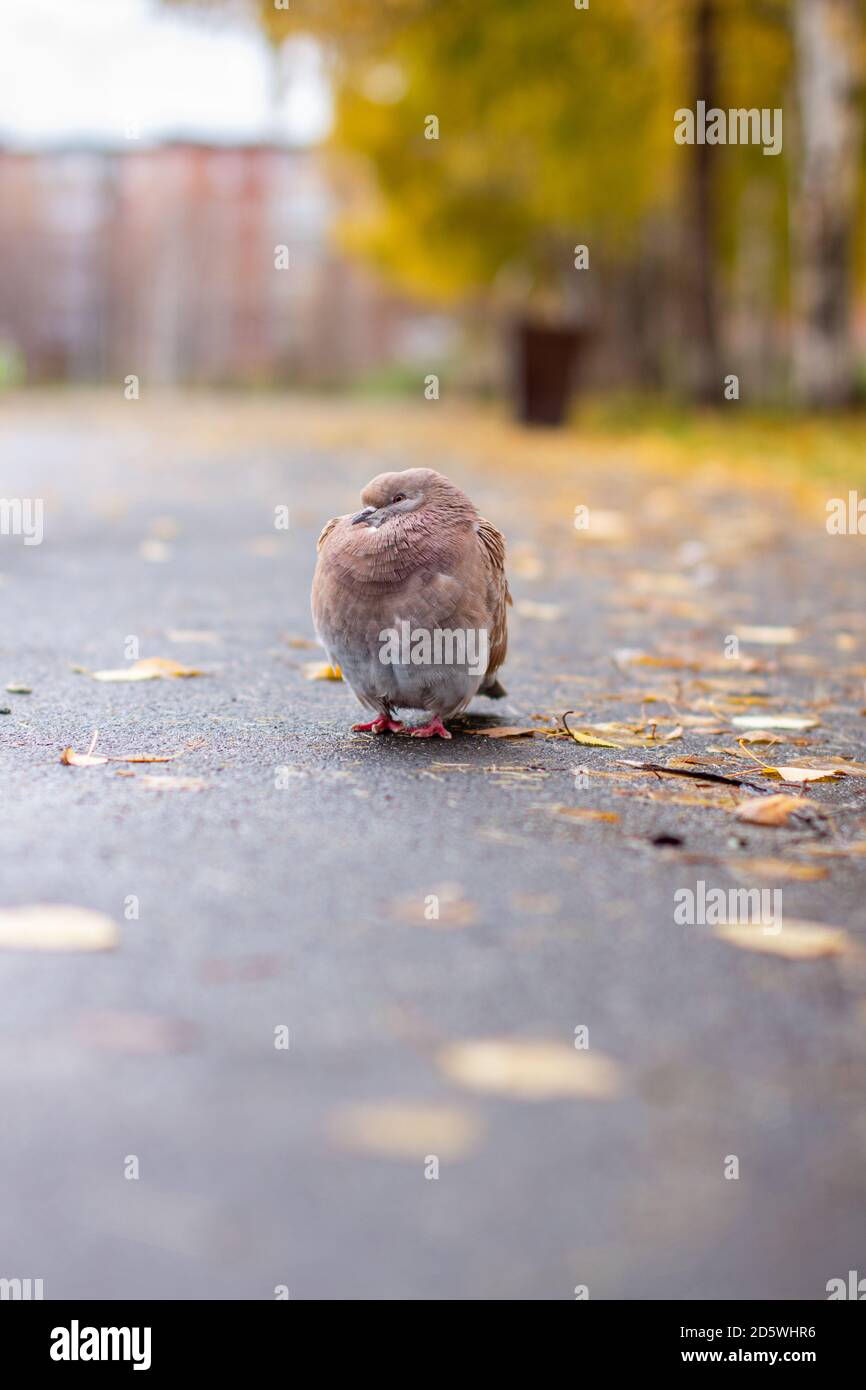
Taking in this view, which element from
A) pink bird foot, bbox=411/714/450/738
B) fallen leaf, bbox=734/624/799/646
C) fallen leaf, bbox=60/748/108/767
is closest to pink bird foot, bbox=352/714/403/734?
pink bird foot, bbox=411/714/450/738

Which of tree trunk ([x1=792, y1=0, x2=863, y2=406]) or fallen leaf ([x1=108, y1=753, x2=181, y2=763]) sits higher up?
tree trunk ([x1=792, y1=0, x2=863, y2=406])

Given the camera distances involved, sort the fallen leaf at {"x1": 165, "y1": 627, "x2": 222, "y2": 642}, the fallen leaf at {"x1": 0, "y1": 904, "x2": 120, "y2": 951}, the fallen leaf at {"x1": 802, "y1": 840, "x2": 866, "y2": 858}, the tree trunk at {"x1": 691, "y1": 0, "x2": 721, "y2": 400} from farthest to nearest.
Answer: the tree trunk at {"x1": 691, "y1": 0, "x2": 721, "y2": 400} → the fallen leaf at {"x1": 165, "y1": 627, "x2": 222, "y2": 642} → the fallen leaf at {"x1": 802, "y1": 840, "x2": 866, "y2": 858} → the fallen leaf at {"x1": 0, "y1": 904, "x2": 120, "y2": 951}

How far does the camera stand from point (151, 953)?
2.20m

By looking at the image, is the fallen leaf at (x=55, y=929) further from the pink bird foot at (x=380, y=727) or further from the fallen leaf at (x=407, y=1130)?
the pink bird foot at (x=380, y=727)

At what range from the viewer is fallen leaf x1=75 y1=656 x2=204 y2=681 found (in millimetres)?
4332

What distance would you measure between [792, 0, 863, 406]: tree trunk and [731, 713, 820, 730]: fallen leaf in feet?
40.3

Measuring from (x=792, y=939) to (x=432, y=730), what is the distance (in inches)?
55.4

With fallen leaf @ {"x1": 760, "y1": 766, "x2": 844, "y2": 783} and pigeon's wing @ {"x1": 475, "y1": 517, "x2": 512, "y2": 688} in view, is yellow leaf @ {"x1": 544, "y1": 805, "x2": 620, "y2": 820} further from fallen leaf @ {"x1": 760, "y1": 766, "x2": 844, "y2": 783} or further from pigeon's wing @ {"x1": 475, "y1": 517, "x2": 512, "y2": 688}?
pigeon's wing @ {"x1": 475, "y1": 517, "x2": 512, "y2": 688}

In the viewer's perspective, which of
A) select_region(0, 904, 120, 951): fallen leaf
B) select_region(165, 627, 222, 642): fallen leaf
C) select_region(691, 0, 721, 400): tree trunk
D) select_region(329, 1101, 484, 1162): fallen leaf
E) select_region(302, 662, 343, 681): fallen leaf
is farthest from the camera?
select_region(691, 0, 721, 400): tree trunk

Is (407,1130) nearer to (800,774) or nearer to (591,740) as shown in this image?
(800,774)

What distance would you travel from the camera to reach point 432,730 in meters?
3.62

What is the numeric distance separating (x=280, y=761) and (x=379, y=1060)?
1.49 meters

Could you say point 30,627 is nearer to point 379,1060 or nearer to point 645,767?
point 645,767
